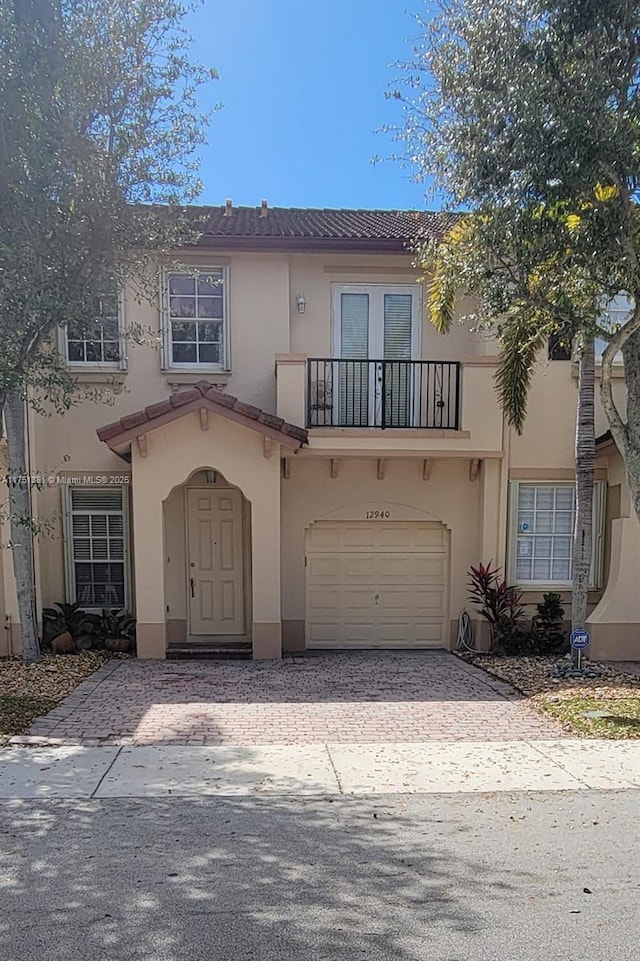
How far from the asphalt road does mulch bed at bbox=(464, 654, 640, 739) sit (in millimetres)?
1709

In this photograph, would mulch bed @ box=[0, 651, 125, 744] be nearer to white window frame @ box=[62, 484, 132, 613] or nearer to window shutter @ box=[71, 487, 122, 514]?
white window frame @ box=[62, 484, 132, 613]

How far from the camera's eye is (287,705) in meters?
7.18

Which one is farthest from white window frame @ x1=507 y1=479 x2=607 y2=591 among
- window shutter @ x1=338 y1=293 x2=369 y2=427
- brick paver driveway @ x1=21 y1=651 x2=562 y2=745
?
window shutter @ x1=338 y1=293 x2=369 y2=427

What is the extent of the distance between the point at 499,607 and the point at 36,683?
7.10 meters

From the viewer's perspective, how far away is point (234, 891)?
3387 millimetres

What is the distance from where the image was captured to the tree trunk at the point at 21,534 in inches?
345

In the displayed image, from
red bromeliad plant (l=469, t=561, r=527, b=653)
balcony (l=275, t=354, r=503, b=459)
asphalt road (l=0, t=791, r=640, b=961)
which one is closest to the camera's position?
asphalt road (l=0, t=791, r=640, b=961)

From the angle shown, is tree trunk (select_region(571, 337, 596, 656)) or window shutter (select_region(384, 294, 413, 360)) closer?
tree trunk (select_region(571, 337, 596, 656))

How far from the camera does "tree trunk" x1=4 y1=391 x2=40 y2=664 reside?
28.7 ft

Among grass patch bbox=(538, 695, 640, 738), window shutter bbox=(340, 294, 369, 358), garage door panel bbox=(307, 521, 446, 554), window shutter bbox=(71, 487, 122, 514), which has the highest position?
window shutter bbox=(340, 294, 369, 358)

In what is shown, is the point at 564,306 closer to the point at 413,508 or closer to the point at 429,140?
the point at 429,140

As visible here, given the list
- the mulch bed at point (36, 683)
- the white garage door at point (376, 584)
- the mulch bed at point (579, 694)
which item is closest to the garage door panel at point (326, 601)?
the white garage door at point (376, 584)

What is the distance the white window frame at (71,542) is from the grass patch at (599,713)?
6942 millimetres

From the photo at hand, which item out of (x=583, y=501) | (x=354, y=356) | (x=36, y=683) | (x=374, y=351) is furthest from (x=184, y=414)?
(x=583, y=501)
